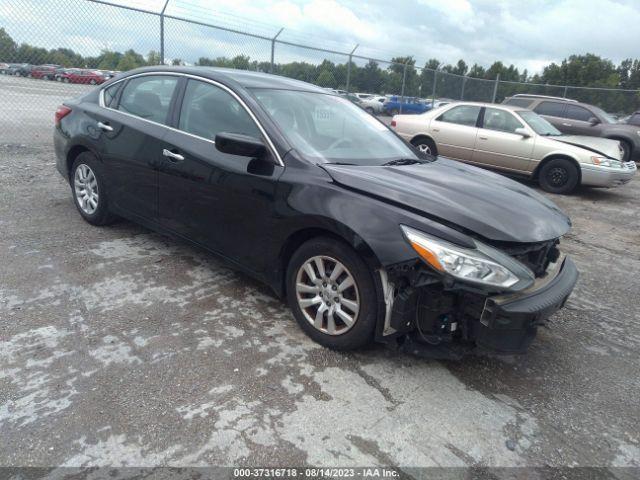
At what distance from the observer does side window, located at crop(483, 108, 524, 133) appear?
29.1ft

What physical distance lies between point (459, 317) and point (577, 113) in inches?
472

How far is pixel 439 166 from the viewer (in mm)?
3697

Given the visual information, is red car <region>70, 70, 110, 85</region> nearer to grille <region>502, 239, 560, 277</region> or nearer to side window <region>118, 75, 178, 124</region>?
side window <region>118, 75, 178, 124</region>

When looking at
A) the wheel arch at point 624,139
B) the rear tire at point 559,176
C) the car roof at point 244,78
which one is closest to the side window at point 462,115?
the rear tire at point 559,176

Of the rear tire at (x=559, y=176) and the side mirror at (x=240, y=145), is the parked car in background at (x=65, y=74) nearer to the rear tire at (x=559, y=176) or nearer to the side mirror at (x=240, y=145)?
the side mirror at (x=240, y=145)

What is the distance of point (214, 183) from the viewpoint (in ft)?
11.2

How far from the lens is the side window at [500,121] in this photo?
8875mm

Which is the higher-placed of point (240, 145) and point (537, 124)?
point (537, 124)

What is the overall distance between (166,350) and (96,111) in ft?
9.11

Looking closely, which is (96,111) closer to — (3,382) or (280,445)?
(3,382)

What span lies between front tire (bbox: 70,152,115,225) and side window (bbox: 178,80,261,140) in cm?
124

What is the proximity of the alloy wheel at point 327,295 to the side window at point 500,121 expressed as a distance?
729cm

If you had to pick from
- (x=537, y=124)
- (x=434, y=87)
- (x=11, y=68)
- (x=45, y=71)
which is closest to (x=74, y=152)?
(x=11, y=68)

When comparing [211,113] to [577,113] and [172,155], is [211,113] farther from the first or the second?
[577,113]
